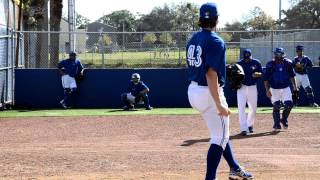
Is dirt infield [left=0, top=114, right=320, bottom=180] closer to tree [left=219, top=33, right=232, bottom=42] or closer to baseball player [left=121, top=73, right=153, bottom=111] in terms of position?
baseball player [left=121, top=73, right=153, bottom=111]

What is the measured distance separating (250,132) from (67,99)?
8878mm

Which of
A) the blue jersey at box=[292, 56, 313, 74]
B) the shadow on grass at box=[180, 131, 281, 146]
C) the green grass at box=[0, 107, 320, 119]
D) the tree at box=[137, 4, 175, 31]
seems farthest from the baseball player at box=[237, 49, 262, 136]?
the tree at box=[137, 4, 175, 31]

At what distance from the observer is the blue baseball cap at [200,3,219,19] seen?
6488 millimetres

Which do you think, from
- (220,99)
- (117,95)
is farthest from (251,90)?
(117,95)

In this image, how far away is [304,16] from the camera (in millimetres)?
64312

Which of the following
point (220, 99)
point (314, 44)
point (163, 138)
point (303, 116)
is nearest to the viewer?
point (220, 99)

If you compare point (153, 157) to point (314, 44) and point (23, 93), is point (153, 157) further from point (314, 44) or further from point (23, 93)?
point (314, 44)

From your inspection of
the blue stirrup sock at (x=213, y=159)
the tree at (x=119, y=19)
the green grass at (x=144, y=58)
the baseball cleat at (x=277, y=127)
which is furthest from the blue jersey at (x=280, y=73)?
the tree at (x=119, y=19)

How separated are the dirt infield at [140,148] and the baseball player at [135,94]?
281 centimetres

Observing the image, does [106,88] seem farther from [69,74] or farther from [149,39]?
[149,39]

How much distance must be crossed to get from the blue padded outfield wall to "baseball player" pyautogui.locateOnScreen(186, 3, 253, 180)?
45.3 feet

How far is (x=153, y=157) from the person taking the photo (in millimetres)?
9539

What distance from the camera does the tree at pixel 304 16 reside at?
63.4 metres

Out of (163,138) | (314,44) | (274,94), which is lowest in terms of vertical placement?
(163,138)
